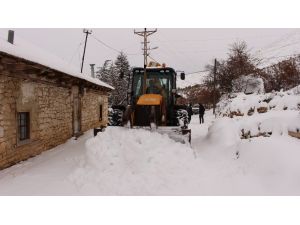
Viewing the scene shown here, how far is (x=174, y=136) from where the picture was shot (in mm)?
7477

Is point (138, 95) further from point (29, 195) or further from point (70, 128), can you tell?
point (29, 195)

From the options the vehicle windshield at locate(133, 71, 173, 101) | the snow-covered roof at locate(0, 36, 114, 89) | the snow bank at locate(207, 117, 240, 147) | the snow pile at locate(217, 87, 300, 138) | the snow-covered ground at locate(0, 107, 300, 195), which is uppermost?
the snow-covered roof at locate(0, 36, 114, 89)

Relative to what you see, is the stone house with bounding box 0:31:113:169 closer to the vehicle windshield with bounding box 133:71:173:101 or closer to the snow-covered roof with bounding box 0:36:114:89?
the snow-covered roof with bounding box 0:36:114:89

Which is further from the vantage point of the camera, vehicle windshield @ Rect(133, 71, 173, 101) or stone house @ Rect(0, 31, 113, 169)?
vehicle windshield @ Rect(133, 71, 173, 101)

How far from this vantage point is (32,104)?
8633mm

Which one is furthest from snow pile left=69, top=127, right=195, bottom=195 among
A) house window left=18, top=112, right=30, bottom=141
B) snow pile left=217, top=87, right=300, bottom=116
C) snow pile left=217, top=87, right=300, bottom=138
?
snow pile left=217, top=87, right=300, bottom=116

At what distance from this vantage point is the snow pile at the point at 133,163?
17.8 ft

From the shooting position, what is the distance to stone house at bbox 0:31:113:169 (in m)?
7.15

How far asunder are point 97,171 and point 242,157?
3.38m

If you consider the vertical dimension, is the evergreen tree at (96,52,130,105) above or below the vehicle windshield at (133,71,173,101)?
above

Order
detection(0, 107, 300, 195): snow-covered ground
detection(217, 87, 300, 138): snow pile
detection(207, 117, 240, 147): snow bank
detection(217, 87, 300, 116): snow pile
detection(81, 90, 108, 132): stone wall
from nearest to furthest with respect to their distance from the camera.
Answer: detection(0, 107, 300, 195): snow-covered ground, detection(217, 87, 300, 138): snow pile, detection(207, 117, 240, 147): snow bank, detection(217, 87, 300, 116): snow pile, detection(81, 90, 108, 132): stone wall

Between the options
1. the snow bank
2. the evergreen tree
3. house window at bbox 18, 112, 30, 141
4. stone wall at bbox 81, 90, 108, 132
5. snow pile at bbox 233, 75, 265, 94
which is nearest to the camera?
the snow bank

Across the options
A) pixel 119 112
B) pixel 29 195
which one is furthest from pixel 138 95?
pixel 29 195

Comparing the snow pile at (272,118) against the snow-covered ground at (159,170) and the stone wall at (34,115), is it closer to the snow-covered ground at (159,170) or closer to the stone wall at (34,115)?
the snow-covered ground at (159,170)
